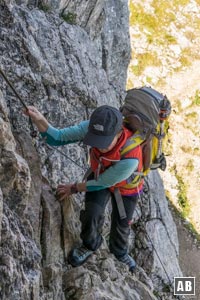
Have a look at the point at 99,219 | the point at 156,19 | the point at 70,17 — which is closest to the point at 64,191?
the point at 99,219

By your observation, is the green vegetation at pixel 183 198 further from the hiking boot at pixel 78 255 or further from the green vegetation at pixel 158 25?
the hiking boot at pixel 78 255

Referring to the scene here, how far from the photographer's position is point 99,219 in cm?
785

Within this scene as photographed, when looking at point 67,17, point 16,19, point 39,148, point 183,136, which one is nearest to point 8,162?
point 39,148

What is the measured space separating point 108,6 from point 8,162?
13913 mm

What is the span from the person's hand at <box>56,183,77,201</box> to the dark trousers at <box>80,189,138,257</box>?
339 millimetres

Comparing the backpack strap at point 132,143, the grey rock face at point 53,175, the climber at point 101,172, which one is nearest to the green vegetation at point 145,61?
the grey rock face at point 53,175

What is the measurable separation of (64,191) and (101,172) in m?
0.91

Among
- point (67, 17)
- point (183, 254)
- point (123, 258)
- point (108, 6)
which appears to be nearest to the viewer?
point (123, 258)

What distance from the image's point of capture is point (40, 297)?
6.25m

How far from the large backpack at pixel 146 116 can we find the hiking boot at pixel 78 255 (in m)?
1.85

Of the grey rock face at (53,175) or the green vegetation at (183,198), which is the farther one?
the green vegetation at (183,198)

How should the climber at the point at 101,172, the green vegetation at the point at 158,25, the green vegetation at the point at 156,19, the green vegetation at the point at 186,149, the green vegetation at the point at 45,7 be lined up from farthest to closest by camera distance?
the green vegetation at the point at 156,19, the green vegetation at the point at 158,25, the green vegetation at the point at 186,149, the green vegetation at the point at 45,7, the climber at the point at 101,172

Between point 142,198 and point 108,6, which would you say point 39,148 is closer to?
point 142,198

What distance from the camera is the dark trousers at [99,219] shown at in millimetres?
7719
